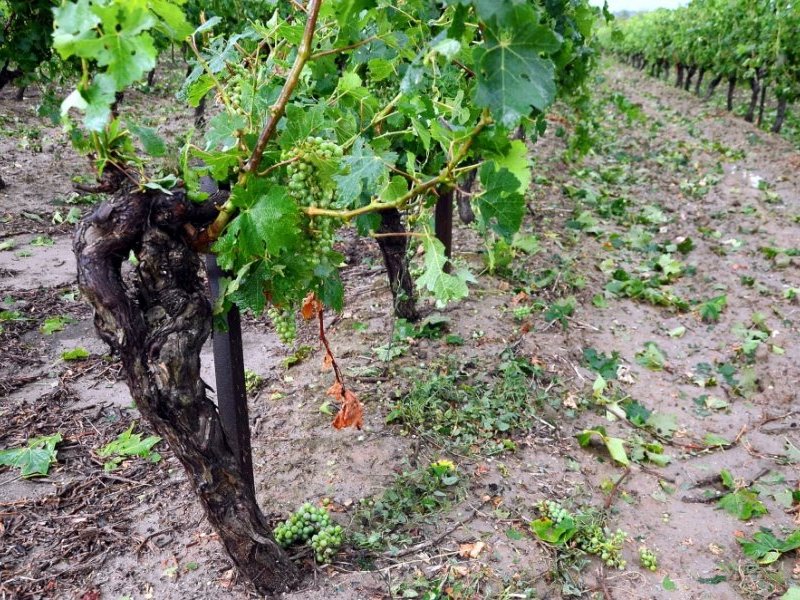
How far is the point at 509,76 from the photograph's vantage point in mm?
1325

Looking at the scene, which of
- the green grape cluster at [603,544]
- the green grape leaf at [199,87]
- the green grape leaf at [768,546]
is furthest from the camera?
the green grape leaf at [768,546]

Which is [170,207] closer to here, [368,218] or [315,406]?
[368,218]

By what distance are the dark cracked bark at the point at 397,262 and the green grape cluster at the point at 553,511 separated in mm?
1815

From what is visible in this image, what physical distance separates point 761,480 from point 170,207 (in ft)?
12.3

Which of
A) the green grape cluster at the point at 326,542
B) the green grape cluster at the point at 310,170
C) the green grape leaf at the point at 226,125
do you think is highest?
the green grape leaf at the point at 226,125

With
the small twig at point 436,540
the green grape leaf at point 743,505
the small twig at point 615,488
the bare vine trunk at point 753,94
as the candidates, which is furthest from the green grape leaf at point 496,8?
the bare vine trunk at point 753,94

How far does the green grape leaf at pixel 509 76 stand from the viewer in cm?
132

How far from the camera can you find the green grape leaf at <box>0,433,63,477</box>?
3278 mm

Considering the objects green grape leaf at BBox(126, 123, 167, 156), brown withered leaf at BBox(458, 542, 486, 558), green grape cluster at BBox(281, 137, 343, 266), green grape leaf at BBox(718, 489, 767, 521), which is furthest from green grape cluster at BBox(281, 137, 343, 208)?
green grape leaf at BBox(718, 489, 767, 521)

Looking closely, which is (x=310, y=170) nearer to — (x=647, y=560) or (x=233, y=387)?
(x=233, y=387)

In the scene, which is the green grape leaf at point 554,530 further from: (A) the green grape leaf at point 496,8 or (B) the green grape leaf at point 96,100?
(B) the green grape leaf at point 96,100

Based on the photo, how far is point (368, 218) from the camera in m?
2.81

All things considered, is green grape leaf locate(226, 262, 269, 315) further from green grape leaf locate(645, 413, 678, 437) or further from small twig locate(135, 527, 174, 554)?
green grape leaf locate(645, 413, 678, 437)

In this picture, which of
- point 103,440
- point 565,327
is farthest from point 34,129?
point 565,327
